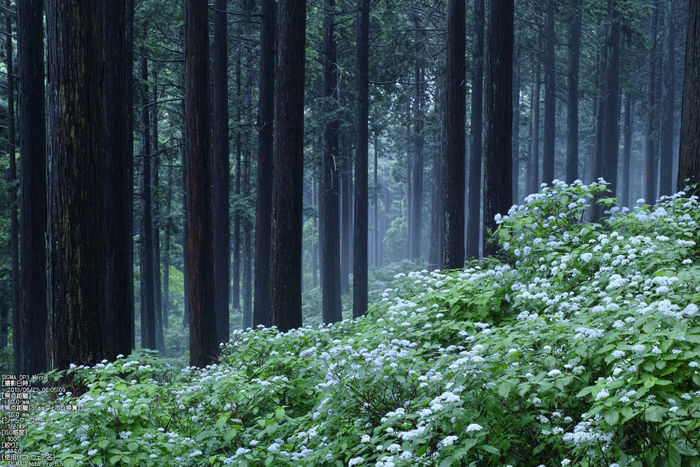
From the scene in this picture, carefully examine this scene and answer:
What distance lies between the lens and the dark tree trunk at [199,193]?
10211 millimetres

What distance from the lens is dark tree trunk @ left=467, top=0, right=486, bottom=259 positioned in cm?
1994

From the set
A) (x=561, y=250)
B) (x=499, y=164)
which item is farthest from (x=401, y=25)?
(x=561, y=250)

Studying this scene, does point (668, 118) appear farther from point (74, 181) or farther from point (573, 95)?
point (74, 181)

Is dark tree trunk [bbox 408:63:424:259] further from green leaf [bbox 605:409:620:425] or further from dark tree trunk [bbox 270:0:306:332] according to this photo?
green leaf [bbox 605:409:620:425]

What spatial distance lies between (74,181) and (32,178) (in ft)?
19.6

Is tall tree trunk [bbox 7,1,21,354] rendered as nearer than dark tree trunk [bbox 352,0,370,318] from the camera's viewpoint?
Yes

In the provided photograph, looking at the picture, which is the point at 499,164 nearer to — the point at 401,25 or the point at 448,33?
the point at 448,33

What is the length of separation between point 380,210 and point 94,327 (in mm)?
76723

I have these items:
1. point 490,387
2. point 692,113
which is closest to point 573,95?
point 692,113

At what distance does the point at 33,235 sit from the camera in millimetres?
11391

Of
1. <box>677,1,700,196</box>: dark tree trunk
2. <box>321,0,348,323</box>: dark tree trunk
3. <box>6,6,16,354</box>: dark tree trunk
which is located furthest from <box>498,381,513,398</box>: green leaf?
<box>321,0,348,323</box>: dark tree trunk

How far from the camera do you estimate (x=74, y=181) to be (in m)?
6.38

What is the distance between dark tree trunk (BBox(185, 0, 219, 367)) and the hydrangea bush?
13.1 ft

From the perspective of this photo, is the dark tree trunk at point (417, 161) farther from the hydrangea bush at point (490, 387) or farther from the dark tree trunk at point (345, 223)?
the hydrangea bush at point (490, 387)
